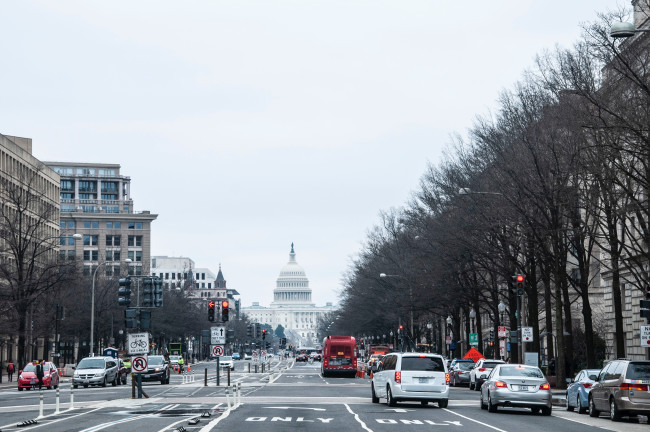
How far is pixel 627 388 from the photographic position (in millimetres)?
30500

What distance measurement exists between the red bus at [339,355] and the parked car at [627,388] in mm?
49096

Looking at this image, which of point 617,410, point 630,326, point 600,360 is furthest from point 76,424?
point 600,360

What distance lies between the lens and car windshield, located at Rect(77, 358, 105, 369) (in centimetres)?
5997

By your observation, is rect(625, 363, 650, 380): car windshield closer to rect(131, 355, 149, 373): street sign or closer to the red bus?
rect(131, 355, 149, 373): street sign

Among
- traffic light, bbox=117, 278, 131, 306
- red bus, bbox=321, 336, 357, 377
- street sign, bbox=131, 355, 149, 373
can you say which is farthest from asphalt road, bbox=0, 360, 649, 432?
red bus, bbox=321, 336, 357, 377

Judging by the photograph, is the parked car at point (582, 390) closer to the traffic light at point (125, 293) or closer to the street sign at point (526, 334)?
the street sign at point (526, 334)

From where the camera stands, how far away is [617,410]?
102ft

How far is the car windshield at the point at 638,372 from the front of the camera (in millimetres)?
30547

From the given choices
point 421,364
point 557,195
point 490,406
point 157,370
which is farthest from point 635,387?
point 157,370

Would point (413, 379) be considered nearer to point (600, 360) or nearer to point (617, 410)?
point (617, 410)

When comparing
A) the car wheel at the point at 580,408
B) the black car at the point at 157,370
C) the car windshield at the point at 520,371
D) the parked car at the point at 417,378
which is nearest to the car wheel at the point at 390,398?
the parked car at the point at 417,378

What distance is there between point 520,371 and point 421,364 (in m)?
3.42

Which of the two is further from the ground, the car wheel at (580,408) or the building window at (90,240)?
the building window at (90,240)

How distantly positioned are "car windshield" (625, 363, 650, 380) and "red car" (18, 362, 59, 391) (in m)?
37.4
